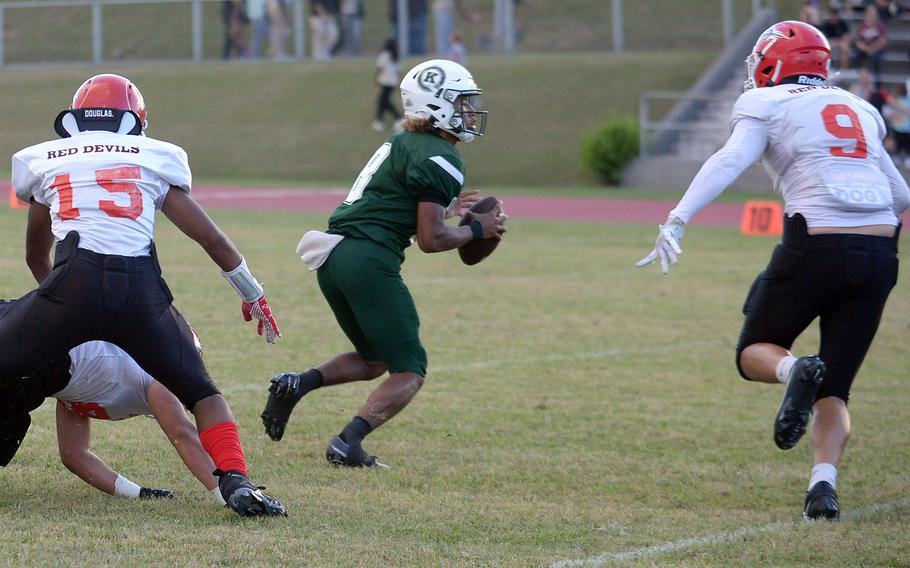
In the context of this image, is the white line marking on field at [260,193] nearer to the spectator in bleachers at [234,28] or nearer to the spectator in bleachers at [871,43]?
the spectator in bleachers at [871,43]

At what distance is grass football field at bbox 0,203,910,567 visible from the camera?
4.57 m

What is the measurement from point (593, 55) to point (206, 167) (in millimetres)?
8863

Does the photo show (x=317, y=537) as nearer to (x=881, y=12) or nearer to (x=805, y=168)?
(x=805, y=168)

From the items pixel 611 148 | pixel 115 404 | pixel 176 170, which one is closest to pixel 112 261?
pixel 176 170

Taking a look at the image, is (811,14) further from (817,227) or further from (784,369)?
(784,369)

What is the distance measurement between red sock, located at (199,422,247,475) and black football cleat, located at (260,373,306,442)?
107 cm

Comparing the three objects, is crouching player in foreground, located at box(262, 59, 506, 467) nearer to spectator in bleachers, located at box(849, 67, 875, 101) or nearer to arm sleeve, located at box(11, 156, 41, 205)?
arm sleeve, located at box(11, 156, 41, 205)

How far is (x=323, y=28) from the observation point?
103 feet

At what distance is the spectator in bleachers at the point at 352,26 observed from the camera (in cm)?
3120

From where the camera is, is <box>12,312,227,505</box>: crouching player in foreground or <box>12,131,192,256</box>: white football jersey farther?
<box>12,312,227,505</box>: crouching player in foreground

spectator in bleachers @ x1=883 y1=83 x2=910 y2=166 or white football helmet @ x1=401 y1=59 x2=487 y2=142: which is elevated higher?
white football helmet @ x1=401 y1=59 x2=487 y2=142

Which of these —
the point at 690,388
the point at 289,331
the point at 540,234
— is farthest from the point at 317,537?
the point at 540,234

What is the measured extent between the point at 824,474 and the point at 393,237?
2.10 metres

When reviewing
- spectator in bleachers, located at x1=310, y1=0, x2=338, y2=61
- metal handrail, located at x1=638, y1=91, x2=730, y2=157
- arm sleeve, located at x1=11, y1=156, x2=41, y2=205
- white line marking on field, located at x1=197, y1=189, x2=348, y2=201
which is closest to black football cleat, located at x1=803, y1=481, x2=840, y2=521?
arm sleeve, located at x1=11, y1=156, x2=41, y2=205
